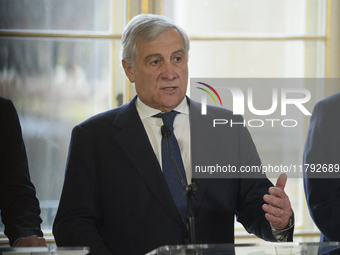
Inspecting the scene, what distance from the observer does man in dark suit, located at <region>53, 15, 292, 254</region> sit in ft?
5.56

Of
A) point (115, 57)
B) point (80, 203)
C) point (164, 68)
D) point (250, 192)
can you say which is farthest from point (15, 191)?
point (115, 57)

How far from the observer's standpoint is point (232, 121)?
6.37 feet

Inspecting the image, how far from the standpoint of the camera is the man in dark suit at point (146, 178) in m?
1.69

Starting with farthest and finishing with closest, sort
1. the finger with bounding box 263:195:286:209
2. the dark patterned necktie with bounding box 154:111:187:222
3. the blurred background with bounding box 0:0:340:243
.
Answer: the blurred background with bounding box 0:0:340:243 < the dark patterned necktie with bounding box 154:111:187:222 < the finger with bounding box 263:195:286:209

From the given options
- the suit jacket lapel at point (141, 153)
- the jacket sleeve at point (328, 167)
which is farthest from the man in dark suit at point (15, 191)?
the jacket sleeve at point (328, 167)

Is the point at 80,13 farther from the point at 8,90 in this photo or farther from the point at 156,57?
the point at 156,57

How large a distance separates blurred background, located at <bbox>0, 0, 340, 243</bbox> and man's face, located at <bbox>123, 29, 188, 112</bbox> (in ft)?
3.61

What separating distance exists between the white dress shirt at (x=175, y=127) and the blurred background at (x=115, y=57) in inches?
41.4

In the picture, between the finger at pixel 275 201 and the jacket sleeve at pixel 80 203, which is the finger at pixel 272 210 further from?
the jacket sleeve at pixel 80 203

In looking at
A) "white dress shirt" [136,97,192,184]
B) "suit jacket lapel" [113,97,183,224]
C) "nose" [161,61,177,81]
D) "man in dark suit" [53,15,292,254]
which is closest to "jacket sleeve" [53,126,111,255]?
"man in dark suit" [53,15,292,254]

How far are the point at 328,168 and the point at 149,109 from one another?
0.82 meters

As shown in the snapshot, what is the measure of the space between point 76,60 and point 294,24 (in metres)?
1.59

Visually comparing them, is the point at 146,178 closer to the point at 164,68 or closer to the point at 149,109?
the point at 149,109

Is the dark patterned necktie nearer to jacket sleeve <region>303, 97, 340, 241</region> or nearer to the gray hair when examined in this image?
the gray hair
